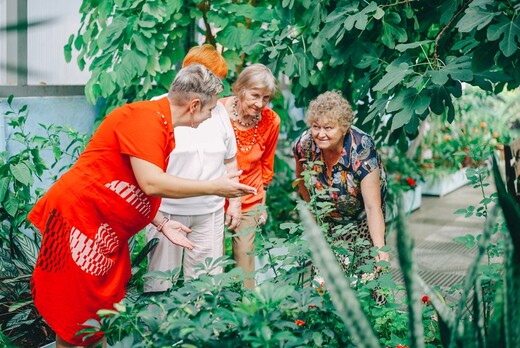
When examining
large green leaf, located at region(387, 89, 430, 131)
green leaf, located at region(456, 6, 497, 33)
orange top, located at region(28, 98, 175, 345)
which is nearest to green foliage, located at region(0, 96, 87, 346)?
orange top, located at region(28, 98, 175, 345)

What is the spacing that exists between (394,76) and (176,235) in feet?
3.93

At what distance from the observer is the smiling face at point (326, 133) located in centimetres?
328

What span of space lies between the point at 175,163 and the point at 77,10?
194cm

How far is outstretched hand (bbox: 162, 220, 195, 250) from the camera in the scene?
267 cm

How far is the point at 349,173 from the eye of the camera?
3361 mm

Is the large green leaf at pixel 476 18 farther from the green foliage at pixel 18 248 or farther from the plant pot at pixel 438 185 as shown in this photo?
the plant pot at pixel 438 185

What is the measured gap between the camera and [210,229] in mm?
3439

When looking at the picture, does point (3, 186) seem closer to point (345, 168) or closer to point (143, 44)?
point (143, 44)

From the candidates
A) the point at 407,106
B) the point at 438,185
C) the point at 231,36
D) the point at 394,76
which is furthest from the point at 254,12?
the point at 438,185

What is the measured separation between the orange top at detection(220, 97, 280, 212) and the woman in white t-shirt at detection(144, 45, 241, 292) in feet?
0.73

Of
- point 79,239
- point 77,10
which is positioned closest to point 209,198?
point 79,239

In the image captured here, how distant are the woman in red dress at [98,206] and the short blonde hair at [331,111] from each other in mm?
861

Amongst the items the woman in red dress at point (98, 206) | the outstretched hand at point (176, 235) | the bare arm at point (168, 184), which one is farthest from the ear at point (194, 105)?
the outstretched hand at point (176, 235)

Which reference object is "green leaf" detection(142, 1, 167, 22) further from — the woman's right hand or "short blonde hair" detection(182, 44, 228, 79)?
the woman's right hand
